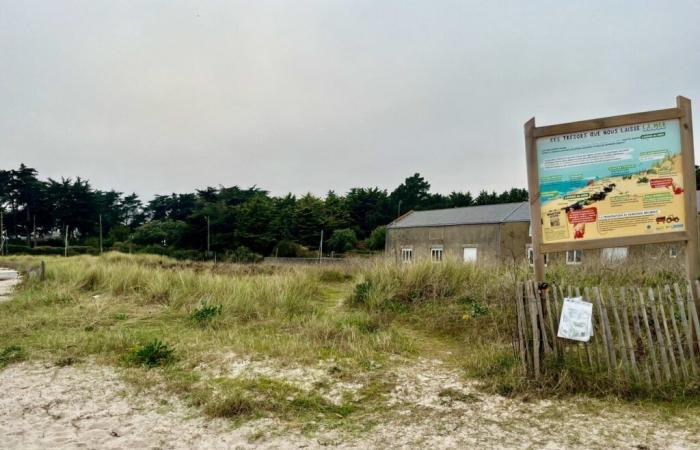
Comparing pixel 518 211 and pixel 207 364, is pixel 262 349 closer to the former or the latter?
pixel 207 364

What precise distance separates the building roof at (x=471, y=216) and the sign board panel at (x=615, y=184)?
2908 cm

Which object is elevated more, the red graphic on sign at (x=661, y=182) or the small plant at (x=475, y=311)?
the red graphic on sign at (x=661, y=182)

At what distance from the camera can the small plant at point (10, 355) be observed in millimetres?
5129

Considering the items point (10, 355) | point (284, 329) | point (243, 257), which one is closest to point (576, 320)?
point (284, 329)

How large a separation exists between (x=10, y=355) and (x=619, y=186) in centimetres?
735

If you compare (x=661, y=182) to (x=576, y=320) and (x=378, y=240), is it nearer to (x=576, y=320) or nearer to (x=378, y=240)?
(x=576, y=320)

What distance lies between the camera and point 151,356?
500 centimetres

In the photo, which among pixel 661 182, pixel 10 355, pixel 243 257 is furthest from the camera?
pixel 243 257

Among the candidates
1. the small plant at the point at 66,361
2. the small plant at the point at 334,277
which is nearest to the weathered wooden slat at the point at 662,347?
the small plant at the point at 66,361

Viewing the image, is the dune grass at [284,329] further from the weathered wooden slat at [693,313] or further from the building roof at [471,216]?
the building roof at [471,216]

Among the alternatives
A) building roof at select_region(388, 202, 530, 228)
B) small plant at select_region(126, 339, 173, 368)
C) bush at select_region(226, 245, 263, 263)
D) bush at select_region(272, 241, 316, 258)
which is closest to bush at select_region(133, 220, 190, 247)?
bush at select_region(272, 241, 316, 258)

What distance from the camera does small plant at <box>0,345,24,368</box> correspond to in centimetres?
513

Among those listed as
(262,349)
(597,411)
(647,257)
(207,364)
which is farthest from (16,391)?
(647,257)

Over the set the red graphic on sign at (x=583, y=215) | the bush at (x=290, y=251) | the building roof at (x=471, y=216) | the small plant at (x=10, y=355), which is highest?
the building roof at (x=471, y=216)
